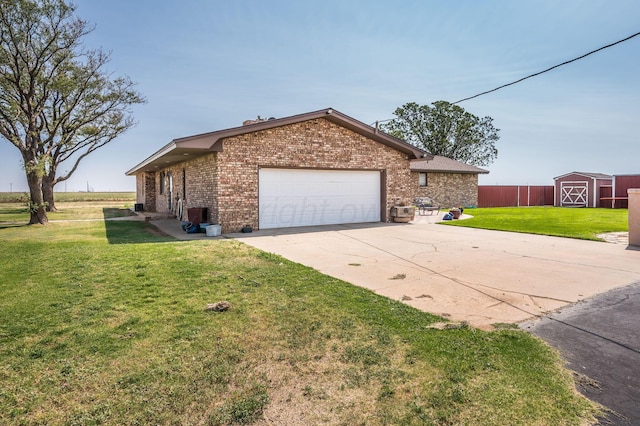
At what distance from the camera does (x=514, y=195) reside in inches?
1222

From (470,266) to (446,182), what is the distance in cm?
2098

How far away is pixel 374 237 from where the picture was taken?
36.7 feet

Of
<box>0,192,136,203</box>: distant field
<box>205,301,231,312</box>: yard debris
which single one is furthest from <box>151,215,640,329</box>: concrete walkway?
<box>0,192,136,203</box>: distant field

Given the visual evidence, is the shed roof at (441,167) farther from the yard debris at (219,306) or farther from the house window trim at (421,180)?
the yard debris at (219,306)

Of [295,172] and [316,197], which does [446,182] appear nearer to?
[316,197]

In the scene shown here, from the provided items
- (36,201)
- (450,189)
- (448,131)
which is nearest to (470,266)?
(36,201)

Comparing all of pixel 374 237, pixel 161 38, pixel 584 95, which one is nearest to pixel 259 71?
pixel 161 38

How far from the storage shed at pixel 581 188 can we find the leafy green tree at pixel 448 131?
462 inches

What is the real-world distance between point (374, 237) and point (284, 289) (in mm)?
6220

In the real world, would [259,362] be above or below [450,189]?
below

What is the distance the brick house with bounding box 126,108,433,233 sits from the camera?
12.1m

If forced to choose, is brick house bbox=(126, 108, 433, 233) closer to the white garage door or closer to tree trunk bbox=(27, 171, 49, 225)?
the white garage door

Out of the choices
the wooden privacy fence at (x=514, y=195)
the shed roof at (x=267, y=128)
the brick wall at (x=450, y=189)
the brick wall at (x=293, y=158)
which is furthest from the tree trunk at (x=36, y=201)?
the wooden privacy fence at (x=514, y=195)

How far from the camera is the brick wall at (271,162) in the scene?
1212cm
